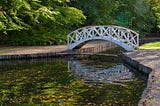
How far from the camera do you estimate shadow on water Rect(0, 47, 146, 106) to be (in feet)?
45.8

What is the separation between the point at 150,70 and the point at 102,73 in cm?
300

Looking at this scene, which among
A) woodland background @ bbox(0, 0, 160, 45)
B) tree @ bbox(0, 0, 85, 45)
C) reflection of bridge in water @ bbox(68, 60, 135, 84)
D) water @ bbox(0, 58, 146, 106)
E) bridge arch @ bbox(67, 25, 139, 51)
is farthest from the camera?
woodland background @ bbox(0, 0, 160, 45)

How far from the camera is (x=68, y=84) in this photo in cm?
1731

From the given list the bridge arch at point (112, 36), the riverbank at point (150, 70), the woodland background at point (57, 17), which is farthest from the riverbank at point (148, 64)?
the woodland background at point (57, 17)

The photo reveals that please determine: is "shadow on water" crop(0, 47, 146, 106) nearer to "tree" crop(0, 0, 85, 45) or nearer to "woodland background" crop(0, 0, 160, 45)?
"tree" crop(0, 0, 85, 45)

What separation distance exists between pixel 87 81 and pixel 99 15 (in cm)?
3041

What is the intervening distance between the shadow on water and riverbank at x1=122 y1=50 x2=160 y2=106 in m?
0.62

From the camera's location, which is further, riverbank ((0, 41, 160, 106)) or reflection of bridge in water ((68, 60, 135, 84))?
reflection of bridge in water ((68, 60, 135, 84))

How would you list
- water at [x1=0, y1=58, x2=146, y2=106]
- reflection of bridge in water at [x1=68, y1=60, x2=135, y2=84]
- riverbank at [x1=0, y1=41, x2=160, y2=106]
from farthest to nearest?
1. reflection of bridge in water at [x1=68, y1=60, x2=135, y2=84]
2. water at [x1=0, y1=58, x2=146, y2=106]
3. riverbank at [x1=0, y1=41, x2=160, y2=106]

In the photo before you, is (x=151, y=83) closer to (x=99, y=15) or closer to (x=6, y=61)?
(x=6, y=61)

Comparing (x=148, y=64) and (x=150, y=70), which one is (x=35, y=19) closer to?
(x=148, y=64)

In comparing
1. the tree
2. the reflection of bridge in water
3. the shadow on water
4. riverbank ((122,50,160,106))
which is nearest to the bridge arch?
riverbank ((122,50,160,106))

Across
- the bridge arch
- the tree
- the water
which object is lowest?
the water

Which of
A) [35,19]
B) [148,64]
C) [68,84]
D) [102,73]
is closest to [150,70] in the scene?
[148,64]
